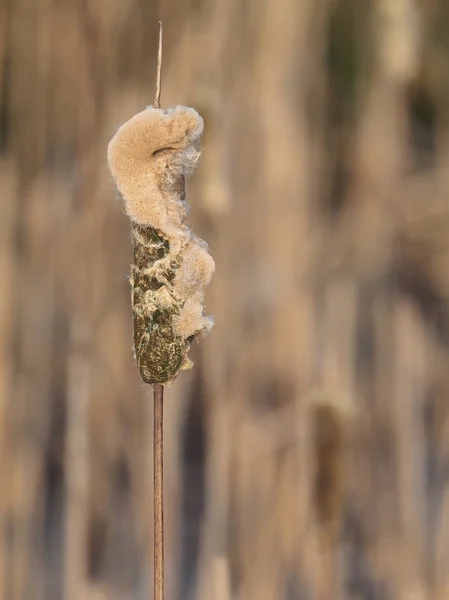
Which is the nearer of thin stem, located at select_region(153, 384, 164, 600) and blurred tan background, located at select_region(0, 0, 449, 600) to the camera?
thin stem, located at select_region(153, 384, 164, 600)

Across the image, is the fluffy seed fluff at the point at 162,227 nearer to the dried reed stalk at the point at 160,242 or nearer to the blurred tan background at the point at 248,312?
the dried reed stalk at the point at 160,242

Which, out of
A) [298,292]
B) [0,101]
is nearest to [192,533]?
[298,292]

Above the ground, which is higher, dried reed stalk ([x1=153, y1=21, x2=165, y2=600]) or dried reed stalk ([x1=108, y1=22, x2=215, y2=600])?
dried reed stalk ([x1=108, y1=22, x2=215, y2=600])

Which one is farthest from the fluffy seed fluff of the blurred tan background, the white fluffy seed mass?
the blurred tan background

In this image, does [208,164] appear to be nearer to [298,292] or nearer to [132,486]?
[298,292]

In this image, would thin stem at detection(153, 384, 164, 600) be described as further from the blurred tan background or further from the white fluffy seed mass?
the blurred tan background

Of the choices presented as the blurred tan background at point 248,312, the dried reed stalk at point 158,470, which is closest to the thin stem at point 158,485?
the dried reed stalk at point 158,470
